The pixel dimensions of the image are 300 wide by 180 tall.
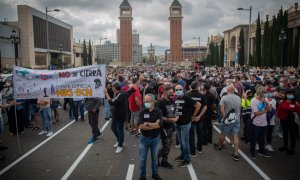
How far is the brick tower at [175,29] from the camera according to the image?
117250 millimetres

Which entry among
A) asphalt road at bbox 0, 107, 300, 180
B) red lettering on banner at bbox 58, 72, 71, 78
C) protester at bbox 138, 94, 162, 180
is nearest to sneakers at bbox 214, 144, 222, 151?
asphalt road at bbox 0, 107, 300, 180

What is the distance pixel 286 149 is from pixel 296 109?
4.04 feet

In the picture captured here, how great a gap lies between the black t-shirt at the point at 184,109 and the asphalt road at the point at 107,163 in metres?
1.21

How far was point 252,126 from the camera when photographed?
6.99 m

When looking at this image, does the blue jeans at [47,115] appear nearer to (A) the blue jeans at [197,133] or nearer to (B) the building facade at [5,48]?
(A) the blue jeans at [197,133]

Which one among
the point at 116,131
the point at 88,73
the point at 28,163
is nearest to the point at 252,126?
the point at 116,131

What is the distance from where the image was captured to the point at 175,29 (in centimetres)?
11725

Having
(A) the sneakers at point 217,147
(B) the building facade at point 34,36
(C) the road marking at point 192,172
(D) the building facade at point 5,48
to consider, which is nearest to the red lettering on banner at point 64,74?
(C) the road marking at point 192,172

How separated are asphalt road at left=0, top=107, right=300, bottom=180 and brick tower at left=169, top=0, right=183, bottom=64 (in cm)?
11292

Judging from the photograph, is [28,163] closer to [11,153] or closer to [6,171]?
[6,171]

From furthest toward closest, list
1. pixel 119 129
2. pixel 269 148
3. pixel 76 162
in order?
pixel 269 148
pixel 119 129
pixel 76 162

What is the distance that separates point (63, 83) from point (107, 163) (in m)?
2.66

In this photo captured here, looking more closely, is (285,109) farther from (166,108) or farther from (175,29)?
(175,29)

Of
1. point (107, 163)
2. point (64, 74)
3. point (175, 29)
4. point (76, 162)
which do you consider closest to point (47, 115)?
point (64, 74)
